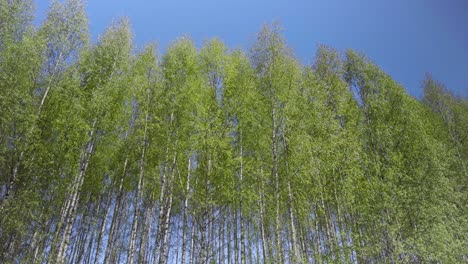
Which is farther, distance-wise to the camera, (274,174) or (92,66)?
(92,66)

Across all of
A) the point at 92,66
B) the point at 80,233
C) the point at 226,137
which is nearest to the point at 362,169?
the point at 226,137

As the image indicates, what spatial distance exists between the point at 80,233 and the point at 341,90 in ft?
51.9

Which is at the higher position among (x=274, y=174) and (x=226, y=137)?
(x=226, y=137)

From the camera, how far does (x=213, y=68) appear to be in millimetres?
16219

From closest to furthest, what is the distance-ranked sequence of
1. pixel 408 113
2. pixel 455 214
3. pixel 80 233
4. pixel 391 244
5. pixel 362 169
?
pixel 391 244, pixel 455 214, pixel 362 169, pixel 80 233, pixel 408 113

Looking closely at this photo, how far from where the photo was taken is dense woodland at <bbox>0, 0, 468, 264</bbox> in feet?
41.1

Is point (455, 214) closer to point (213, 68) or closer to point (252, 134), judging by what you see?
point (252, 134)

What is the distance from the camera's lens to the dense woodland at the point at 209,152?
12.5 meters

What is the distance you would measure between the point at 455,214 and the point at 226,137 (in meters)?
10.7

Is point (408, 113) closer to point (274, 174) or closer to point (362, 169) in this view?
point (362, 169)

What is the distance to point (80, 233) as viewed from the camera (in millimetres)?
17281

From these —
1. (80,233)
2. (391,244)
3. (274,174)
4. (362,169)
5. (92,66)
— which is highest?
(92,66)

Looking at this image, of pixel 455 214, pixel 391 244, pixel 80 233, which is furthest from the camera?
pixel 80 233

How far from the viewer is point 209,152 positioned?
13445 millimetres
